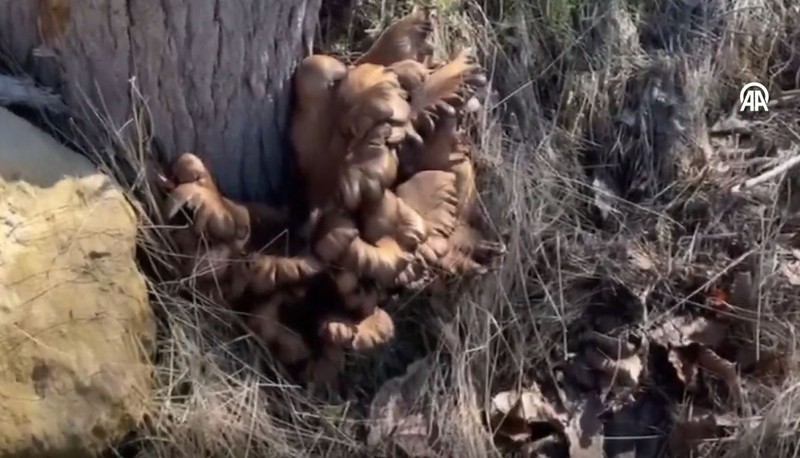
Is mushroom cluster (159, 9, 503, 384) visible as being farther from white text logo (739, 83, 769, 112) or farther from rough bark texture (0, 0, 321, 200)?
white text logo (739, 83, 769, 112)

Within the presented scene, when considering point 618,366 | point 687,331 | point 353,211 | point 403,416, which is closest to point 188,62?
point 353,211

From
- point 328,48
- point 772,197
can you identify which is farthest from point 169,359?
point 772,197

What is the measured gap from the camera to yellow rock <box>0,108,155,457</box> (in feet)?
7.09

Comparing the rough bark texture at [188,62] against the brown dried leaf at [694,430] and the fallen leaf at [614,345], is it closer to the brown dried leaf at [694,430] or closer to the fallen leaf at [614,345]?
the fallen leaf at [614,345]

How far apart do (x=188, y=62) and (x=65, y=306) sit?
58cm

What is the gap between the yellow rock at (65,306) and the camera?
2160 millimetres

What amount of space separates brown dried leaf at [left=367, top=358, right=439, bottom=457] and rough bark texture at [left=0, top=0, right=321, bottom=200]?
55cm

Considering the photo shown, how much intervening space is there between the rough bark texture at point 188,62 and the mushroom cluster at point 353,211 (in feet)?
0.30

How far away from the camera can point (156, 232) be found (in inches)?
94.1

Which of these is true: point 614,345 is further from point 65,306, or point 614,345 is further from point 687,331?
point 65,306

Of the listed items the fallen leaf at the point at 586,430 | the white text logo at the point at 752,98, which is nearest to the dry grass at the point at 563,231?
the white text logo at the point at 752,98

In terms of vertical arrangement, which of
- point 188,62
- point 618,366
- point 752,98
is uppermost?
point 188,62

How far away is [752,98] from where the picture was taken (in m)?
2.95

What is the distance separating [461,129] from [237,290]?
65cm
